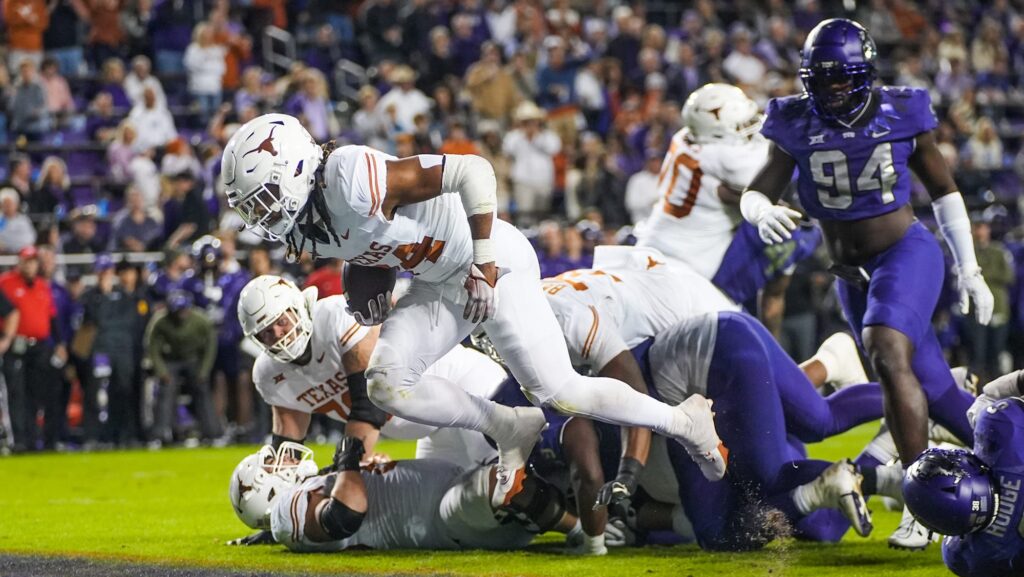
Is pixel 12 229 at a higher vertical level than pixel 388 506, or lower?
higher

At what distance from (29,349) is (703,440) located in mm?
7979

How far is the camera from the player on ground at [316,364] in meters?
6.04

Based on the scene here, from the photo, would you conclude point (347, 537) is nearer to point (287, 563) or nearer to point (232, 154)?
point (287, 563)

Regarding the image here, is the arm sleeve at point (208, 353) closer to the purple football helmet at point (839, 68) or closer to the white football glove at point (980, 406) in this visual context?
the purple football helmet at point (839, 68)

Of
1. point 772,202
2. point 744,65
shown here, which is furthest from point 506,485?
point 744,65

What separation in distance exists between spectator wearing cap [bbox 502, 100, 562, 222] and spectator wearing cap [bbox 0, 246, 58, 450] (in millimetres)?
5051

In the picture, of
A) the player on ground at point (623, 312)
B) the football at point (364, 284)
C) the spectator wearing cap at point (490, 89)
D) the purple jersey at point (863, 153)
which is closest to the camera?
the football at point (364, 284)

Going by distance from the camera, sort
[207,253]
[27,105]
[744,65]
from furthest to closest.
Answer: [744,65] < [27,105] < [207,253]

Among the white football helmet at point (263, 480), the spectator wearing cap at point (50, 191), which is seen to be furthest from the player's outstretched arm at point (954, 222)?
the spectator wearing cap at point (50, 191)

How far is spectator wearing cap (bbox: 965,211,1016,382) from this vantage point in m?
13.8

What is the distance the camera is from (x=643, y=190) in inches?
575

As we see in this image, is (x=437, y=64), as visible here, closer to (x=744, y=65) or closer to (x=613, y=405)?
(x=744, y=65)

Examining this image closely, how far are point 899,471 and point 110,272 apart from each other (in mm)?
8445

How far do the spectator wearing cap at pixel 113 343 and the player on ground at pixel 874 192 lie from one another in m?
7.49
